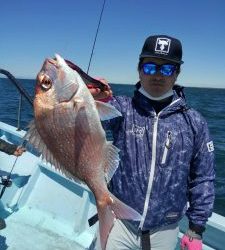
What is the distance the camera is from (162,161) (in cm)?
274

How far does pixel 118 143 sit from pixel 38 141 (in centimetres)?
85

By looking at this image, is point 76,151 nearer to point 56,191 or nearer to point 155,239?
point 155,239

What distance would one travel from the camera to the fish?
194cm

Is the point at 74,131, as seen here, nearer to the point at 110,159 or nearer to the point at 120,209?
the point at 110,159

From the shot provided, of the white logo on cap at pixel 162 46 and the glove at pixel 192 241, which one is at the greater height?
the white logo on cap at pixel 162 46

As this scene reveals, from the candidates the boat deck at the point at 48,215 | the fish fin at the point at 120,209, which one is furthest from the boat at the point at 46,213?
the fish fin at the point at 120,209

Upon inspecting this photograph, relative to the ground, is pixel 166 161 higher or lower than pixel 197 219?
Result: higher

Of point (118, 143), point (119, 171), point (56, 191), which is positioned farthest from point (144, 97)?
point (56, 191)

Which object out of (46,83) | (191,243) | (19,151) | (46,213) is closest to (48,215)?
(46,213)

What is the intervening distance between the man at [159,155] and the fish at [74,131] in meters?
0.49

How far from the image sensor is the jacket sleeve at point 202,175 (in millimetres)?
2803

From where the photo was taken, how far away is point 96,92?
221 cm

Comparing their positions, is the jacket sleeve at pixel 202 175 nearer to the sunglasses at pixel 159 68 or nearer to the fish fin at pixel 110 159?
the sunglasses at pixel 159 68

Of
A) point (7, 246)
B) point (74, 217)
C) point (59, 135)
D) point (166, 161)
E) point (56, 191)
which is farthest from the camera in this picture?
point (56, 191)
